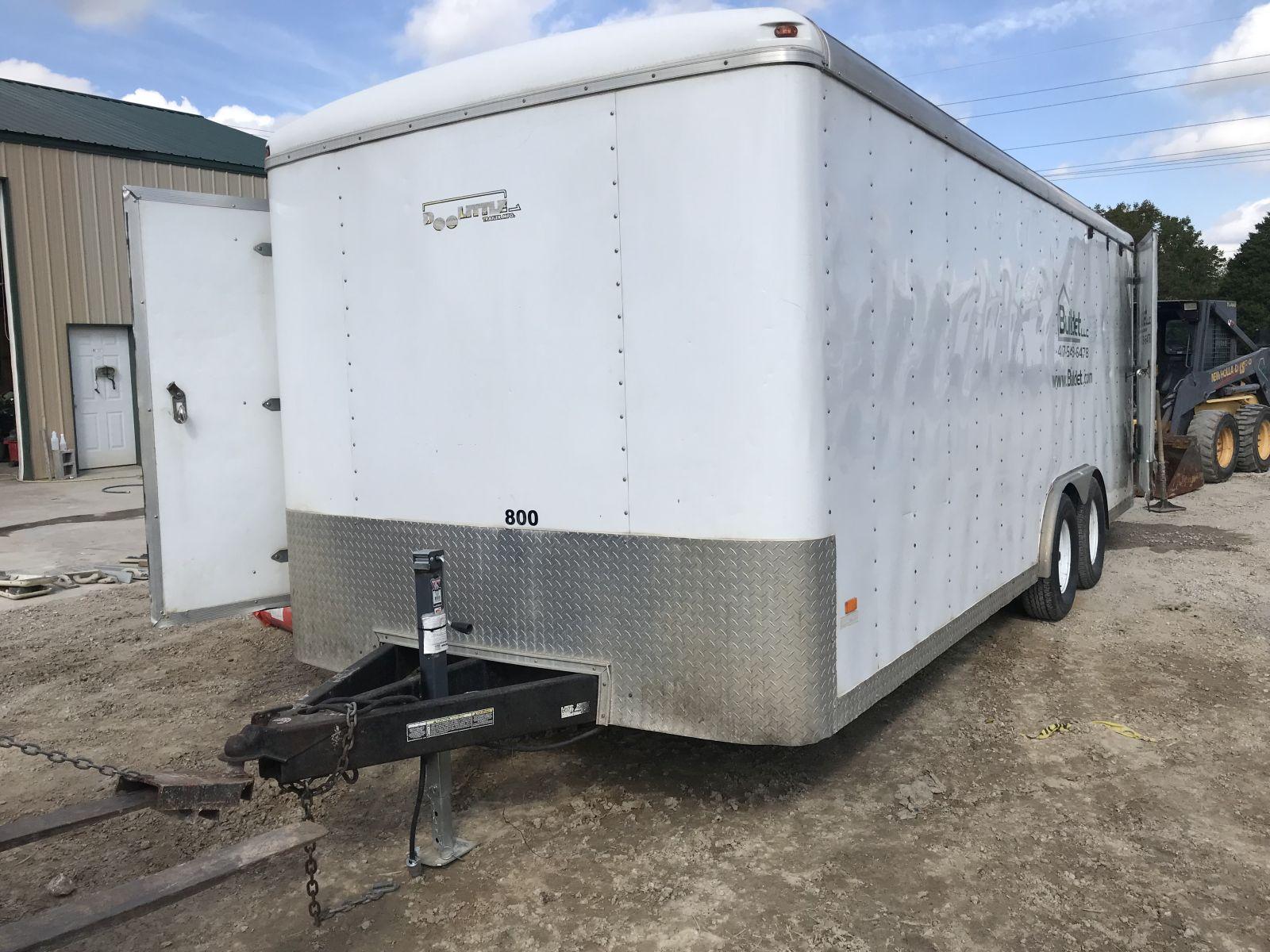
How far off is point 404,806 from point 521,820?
0.52m

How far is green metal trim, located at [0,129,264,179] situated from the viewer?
50.0ft

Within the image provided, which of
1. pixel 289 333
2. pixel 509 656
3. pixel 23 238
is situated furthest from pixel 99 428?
pixel 509 656

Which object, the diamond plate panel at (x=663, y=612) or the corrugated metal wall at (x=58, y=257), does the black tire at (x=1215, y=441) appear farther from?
the corrugated metal wall at (x=58, y=257)

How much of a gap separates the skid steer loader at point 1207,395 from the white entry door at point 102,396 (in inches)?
646

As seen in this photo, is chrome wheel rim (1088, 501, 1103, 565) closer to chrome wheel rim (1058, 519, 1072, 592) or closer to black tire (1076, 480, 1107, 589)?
black tire (1076, 480, 1107, 589)

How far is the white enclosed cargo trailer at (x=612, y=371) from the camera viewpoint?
3.21 meters

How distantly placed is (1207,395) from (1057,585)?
988 centimetres

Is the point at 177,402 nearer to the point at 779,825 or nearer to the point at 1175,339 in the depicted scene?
the point at 779,825

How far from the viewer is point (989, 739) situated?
4582 millimetres

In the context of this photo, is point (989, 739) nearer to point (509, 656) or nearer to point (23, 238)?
point (509, 656)

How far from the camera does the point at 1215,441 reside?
13.9 m

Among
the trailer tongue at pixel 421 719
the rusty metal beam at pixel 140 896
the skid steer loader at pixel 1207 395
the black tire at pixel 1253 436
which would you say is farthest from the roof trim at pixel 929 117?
the black tire at pixel 1253 436

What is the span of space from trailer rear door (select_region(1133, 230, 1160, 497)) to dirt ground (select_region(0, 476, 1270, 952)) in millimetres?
3152

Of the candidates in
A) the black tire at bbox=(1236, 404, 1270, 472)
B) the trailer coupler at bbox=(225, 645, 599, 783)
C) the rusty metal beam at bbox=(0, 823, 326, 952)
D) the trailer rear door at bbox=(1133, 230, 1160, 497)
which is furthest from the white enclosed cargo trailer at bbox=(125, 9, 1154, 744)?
the black tire at bbox=(1236, 404, 1270, 472)
